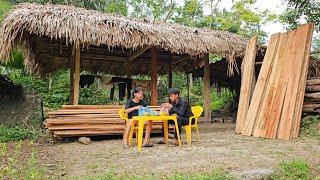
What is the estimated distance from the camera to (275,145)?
6.20m

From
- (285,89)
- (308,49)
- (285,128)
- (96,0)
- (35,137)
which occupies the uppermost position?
(96,0)

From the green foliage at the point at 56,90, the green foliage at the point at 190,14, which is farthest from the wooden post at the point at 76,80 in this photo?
the green foliage at the point at 190,14

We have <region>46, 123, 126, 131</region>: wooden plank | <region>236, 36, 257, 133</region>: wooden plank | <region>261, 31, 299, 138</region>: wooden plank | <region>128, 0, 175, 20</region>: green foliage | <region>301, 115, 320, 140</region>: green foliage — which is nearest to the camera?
<region>301, 115, 320, 140</region>: green foliage

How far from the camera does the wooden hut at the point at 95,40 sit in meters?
7.46

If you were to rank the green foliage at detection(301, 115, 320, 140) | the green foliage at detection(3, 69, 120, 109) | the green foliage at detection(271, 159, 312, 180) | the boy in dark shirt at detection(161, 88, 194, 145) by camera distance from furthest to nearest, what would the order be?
the green foliage at detection(3, 69, 120, 109) → the green foliage at detection(301, 115, 320, 140) → the boy in dark shirt at detection(161, 88, 194, 145) → the green foliage at detection(271, 159, 312, 180)

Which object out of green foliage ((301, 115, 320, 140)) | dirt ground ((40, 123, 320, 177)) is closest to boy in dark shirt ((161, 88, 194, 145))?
dirt ground ((40, 123, 320, 177))

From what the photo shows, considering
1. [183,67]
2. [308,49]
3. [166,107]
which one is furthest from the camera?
[183,67]

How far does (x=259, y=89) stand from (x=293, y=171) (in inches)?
169

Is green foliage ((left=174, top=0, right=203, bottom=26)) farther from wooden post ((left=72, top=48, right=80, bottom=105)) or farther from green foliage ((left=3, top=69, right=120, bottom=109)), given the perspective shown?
wooden post ((left=72, top=48, right=80, bottom=105))

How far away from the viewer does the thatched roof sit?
7406 mm

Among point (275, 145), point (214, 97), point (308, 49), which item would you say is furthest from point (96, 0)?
point (275, 145)

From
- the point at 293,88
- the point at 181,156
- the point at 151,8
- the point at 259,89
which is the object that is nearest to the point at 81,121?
the point at 181,156

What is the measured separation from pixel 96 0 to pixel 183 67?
10.7m

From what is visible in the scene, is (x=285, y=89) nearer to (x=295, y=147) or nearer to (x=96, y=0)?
(x=295, y=147)
